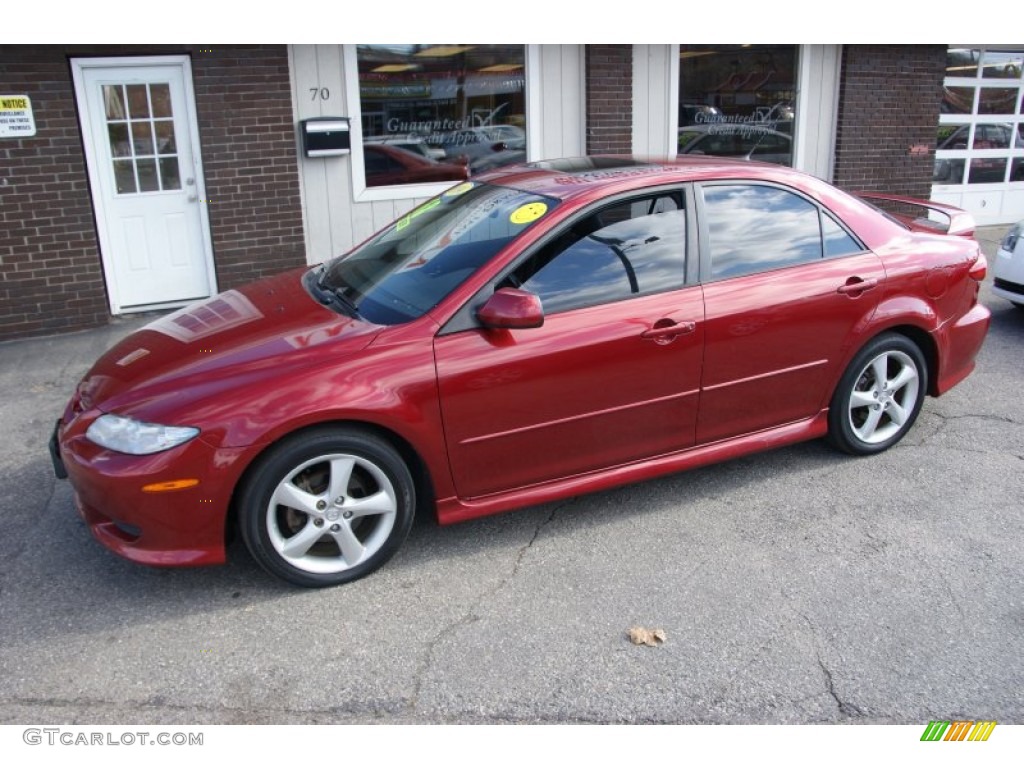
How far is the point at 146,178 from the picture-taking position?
25.6 ft

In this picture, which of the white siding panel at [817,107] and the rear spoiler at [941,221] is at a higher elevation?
the white siding panel at [817,107]

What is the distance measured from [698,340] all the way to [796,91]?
717 centimetres

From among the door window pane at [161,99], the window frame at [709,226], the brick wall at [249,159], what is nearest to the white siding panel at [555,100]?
the brick wall at [249,159]

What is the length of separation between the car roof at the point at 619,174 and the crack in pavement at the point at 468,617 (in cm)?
151

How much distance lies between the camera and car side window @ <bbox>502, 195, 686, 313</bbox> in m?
3.85

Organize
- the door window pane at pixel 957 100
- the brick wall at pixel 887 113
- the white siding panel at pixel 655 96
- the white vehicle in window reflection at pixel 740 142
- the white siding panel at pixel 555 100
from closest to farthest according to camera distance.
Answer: the white siding panel at pixel 555 100 < the white siding panel at pixel 655 96 < the white vehicle in window reflection at pixel 740 142 < the brick wall at pixel 887 113 < the door window pane at pixel 957 100

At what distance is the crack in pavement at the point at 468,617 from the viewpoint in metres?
3.08

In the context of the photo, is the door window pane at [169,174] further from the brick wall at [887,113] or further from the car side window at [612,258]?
the brick wall at [887,113]

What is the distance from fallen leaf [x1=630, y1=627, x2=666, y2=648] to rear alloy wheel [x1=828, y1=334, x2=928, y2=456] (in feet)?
6.06

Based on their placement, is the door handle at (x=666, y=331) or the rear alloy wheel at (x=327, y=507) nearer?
the rear alloy wheel at (x=327, y=507)

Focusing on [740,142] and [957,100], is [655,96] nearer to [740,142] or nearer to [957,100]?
[740,142]

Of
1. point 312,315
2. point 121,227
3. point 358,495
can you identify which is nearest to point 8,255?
point 121,227
